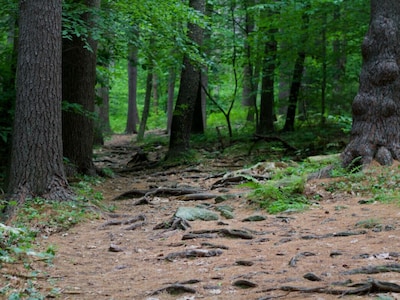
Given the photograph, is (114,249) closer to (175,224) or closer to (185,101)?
(175,224)

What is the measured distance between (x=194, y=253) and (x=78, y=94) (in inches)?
267

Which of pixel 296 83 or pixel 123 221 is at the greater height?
pixel 296 83

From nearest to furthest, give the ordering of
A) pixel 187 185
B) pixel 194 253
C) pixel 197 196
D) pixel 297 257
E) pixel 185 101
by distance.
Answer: pixel 297 257
pixel 194 253
pixel 197 196
pixel 187 185
pixel 185 101

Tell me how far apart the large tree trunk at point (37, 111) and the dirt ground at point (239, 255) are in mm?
1062

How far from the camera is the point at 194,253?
544 cm

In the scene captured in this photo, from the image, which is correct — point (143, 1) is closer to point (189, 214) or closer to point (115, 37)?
point (115, 37)

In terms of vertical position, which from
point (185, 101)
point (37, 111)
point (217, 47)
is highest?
point (217, 47)

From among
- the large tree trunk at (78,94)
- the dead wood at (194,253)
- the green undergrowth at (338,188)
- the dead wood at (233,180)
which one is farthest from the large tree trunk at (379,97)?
the large tree trunk at (78,94)

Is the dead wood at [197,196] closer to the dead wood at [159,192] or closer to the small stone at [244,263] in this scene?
the dead wood at [159,192]

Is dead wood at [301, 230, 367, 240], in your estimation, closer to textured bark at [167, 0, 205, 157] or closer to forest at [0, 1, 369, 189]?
forest at [0, 1, 369, 189]

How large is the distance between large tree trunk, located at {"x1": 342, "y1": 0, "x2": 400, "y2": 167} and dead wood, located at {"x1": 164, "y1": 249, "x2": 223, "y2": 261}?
4.38 metres

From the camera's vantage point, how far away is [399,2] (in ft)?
Answer: 30.0

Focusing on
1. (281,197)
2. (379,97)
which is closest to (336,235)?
(281,197)

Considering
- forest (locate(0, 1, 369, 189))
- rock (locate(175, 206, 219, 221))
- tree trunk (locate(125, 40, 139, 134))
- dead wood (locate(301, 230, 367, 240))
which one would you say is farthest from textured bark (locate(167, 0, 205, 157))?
tree trunk (locate(125, 40, 139, 134))
